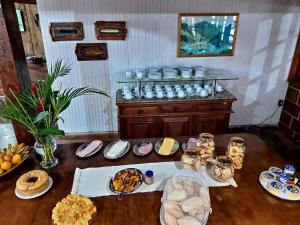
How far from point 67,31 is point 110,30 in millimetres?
489

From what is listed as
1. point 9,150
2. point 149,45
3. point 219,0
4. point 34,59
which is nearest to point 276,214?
point 9,150

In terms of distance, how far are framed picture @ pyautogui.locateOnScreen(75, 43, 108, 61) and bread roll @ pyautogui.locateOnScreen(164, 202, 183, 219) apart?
2.15 m

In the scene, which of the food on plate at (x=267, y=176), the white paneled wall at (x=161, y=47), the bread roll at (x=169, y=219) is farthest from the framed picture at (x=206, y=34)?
the bread roll at (x=169, y=219)

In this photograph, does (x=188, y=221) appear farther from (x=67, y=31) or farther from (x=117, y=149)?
(x=67, y=31)

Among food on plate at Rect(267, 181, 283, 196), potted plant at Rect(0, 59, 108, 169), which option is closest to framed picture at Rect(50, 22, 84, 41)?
potted plant at Rect(0, 59, 108, 169)

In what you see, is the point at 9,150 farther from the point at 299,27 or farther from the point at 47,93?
the point at 299,27

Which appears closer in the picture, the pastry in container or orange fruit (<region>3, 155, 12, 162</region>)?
the pastry in container

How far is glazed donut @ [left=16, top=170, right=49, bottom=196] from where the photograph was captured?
1.21 m

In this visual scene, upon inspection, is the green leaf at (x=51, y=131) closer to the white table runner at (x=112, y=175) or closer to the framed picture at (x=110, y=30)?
the white table runner at (x=112, y=175)

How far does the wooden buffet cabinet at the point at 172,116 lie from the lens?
260 centimetres

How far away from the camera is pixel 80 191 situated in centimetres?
126

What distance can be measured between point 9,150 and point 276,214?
159cm

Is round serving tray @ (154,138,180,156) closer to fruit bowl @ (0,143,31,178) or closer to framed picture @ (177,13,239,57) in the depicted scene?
fruit bowl @ (0,143,31,178)

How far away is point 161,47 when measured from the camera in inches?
112
